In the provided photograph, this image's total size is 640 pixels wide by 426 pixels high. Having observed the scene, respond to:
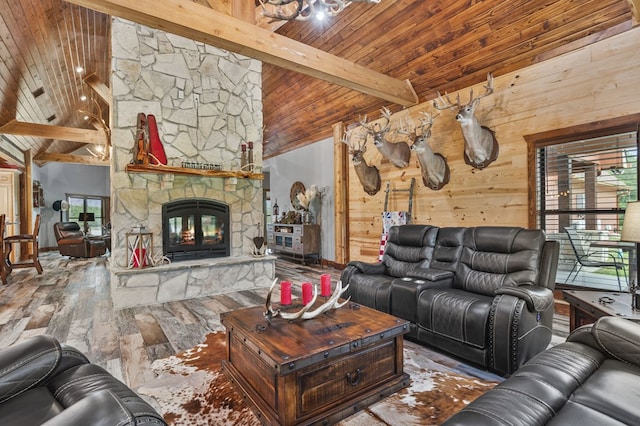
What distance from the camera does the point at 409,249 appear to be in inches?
145

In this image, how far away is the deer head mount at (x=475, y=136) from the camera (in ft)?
12.7

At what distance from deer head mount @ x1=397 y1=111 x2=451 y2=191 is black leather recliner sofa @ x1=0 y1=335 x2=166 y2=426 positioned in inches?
160

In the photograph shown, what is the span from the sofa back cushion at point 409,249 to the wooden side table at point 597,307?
50.0 inches

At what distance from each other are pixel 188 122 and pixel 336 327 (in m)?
4.07

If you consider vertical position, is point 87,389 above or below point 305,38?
below

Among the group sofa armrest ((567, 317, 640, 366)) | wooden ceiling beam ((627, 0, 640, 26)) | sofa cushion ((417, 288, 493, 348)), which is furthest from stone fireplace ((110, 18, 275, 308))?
wooden ceiling beam ((627, 0, 640, 26))

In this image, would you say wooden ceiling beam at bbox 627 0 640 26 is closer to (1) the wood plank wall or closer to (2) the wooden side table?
(1) the wood plank wall

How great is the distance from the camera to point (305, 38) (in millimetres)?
5410

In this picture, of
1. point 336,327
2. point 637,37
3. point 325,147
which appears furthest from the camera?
point 325,147

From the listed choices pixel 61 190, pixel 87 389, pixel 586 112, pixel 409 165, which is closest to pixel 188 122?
pixel 409 165

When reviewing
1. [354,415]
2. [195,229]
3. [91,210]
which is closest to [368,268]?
[354,415]

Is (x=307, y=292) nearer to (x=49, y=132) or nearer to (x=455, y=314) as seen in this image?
(x=455, y=314)

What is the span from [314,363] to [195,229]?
382 centimetres

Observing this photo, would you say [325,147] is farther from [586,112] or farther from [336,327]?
[336,327]
